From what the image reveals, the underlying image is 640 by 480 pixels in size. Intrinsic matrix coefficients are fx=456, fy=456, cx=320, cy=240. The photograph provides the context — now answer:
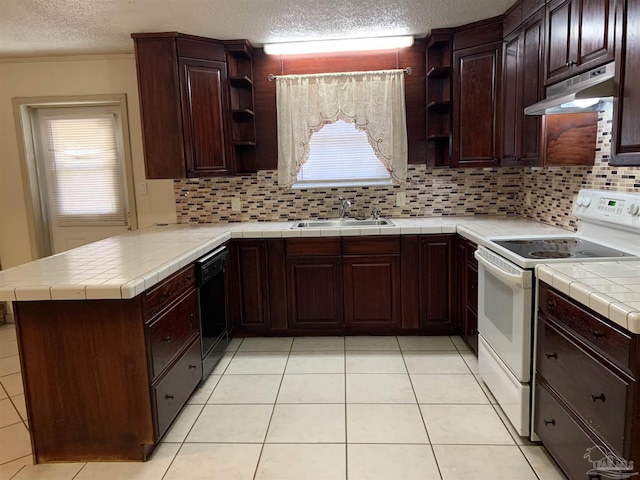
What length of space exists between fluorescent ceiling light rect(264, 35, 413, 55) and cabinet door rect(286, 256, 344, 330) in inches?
64.3

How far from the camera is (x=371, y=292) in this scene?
11.2 feet

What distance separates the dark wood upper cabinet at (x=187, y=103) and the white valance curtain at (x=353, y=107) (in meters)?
0.39

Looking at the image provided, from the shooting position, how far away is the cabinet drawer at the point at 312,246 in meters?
3.34

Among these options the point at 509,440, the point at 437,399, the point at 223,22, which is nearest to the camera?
the point at 509,440

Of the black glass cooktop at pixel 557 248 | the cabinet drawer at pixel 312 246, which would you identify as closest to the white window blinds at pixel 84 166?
the cabinet drawer at pixel 312 246

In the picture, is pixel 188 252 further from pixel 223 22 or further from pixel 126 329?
pixel 223 22

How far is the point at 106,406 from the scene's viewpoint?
6.63ft

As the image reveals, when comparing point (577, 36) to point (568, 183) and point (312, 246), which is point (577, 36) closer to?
point (568, 183)

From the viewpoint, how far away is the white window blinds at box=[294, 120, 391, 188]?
3.78 meters

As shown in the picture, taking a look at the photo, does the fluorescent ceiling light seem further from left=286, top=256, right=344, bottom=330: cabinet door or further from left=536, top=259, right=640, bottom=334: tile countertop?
left=536, top=259, right=640, bottom=334: tile countertop

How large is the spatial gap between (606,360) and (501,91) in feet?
7.29

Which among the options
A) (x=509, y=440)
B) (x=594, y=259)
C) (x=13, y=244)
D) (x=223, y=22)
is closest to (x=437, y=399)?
(x=509, y=440)

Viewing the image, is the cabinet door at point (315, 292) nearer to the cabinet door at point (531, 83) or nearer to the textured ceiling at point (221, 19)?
the cabinet door at point (531, 83)

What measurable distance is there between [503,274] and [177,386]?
5.58ft
